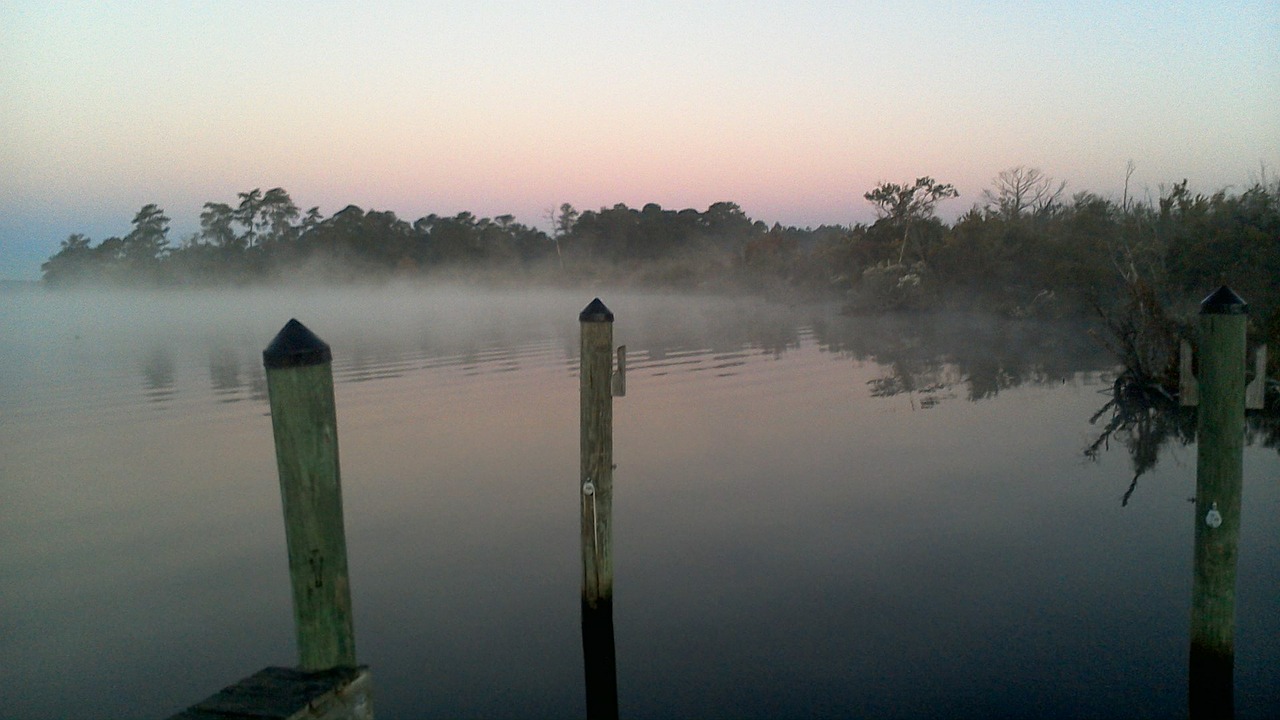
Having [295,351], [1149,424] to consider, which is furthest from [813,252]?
[295,351]

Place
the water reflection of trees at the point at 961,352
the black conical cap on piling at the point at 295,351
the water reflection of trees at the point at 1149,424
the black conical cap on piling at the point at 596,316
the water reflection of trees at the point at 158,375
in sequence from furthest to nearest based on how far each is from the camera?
the water reflection of trees at the point at 158,375 < the water reflection of trees at the point at 961,352 < the water reflection of trees at the point at 1149,424 < the black conical cap on piling at the point at 596,316 < the black conical cap on piling at the point at 295,351

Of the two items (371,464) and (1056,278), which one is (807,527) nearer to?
(371,464)

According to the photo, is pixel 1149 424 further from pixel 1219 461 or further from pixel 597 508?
pixel 597 508

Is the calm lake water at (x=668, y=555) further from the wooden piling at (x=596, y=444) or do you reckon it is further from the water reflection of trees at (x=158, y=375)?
the wooden piling at (x=596, y=444)

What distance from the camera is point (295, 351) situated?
10.3ft

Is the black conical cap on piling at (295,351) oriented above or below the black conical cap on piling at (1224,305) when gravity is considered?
above

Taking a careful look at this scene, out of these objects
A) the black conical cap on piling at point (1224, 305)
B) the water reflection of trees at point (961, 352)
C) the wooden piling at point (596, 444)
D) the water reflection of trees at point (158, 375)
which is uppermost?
the black conical cap on piling at point (1224, 305)

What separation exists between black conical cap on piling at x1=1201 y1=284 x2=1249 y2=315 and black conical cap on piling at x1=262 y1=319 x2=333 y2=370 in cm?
444

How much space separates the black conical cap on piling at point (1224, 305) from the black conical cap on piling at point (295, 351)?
4.44 m

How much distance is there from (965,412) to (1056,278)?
20477mm

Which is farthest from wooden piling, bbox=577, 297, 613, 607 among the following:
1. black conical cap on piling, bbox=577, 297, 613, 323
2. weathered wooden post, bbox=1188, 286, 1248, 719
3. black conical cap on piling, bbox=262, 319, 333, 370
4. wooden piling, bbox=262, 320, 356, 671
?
weathered wooden post, bbox=1188, 286, 1248, 719

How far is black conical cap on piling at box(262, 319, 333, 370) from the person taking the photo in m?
3.09

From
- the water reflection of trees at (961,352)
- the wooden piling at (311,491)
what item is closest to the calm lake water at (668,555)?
the water reflection of trees at (961,352)

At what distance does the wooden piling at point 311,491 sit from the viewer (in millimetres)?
3146
